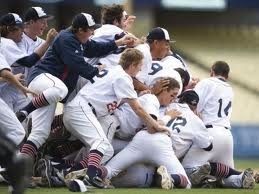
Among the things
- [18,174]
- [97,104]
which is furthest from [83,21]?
[18,174]

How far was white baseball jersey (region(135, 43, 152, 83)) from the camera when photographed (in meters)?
11.5

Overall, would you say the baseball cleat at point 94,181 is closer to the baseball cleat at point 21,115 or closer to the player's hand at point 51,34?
the baseball cleat at point 21,115

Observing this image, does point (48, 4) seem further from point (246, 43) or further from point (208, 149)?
point (208, 149)

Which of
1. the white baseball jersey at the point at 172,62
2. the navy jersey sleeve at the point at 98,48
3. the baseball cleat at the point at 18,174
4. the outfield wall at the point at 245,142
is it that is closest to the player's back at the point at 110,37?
the navy jersey sleeve at the point at 98,48

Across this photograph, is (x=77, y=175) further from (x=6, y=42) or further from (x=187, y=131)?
(x=6, y=42)

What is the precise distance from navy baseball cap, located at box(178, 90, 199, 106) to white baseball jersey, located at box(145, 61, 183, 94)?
0.61ft

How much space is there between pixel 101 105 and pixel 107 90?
0.70ft

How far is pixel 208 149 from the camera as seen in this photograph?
11.7 metres

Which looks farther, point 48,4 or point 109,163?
point 48,4

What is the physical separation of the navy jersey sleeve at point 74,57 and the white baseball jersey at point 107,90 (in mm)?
191

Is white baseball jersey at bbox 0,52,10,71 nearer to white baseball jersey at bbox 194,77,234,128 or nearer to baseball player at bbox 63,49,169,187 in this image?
baseball player at bbox 63,49,169,187

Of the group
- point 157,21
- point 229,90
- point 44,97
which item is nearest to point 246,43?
point 157,21

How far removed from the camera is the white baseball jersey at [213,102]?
1213 cm

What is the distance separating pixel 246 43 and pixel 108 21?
1523cm
